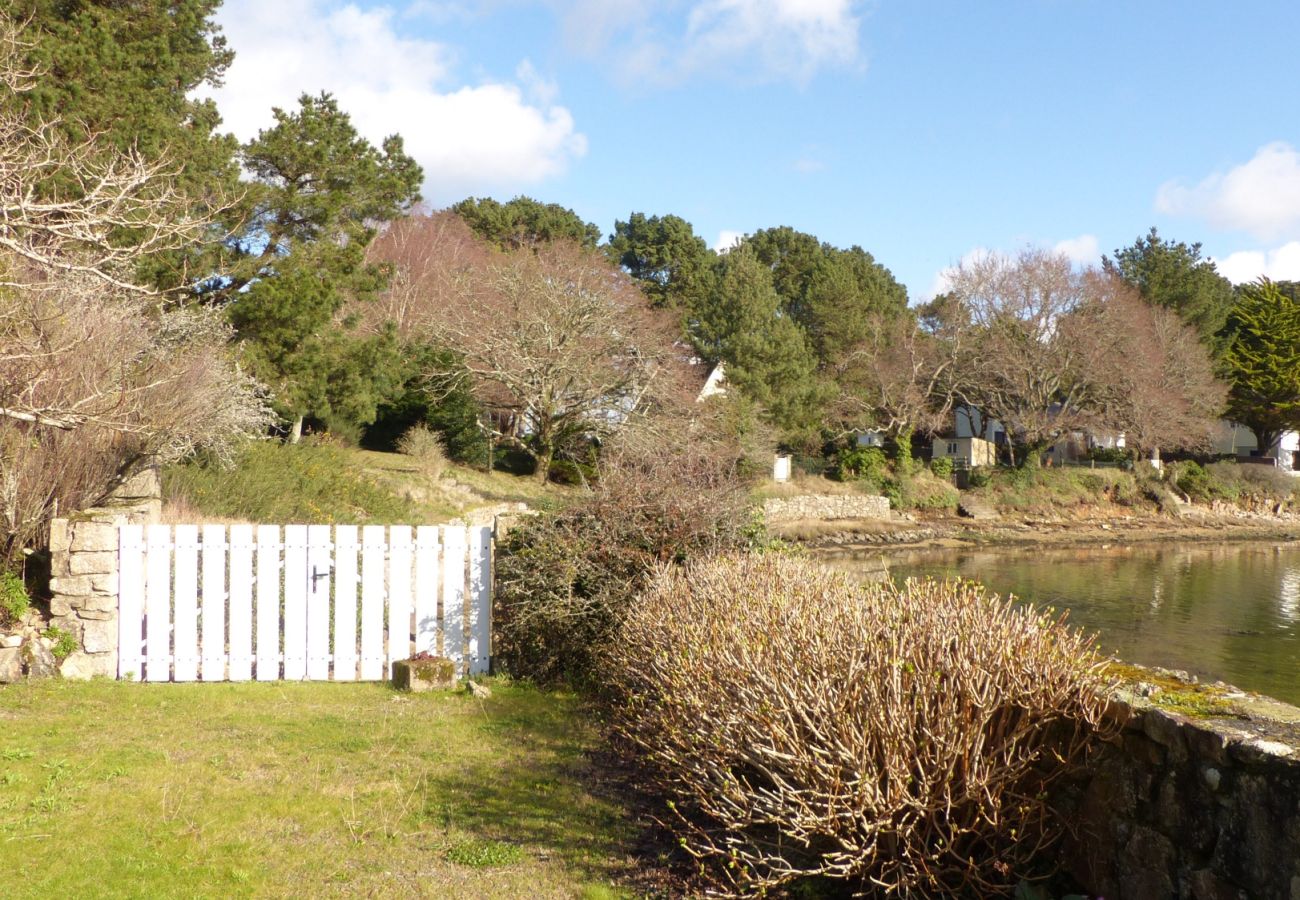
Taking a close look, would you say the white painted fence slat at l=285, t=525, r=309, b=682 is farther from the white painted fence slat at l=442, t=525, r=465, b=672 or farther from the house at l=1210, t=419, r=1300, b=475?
the house at l=1210, t=419, r=1300, b=475

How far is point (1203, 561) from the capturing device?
3088cm

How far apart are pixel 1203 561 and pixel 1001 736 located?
31.2 metres

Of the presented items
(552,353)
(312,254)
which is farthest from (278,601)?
(552,353)

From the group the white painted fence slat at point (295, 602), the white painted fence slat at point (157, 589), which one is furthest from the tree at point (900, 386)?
the white painted fence slat at point (157, 589)

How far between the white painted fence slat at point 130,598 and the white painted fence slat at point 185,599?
28cm

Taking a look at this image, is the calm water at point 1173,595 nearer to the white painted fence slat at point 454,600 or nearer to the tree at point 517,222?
the white painted fence slat at point 454,600

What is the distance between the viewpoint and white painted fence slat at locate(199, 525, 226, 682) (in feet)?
26.8

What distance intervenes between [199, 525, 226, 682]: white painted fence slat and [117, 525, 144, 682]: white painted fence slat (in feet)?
1.66

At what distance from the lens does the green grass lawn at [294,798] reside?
448cm

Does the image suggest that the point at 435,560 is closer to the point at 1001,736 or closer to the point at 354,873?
the point at 354,873

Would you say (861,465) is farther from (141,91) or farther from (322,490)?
(141,91)

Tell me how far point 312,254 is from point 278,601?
14.0m

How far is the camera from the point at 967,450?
47594 millimetres

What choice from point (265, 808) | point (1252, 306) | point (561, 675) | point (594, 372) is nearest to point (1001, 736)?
point (265, 808)
